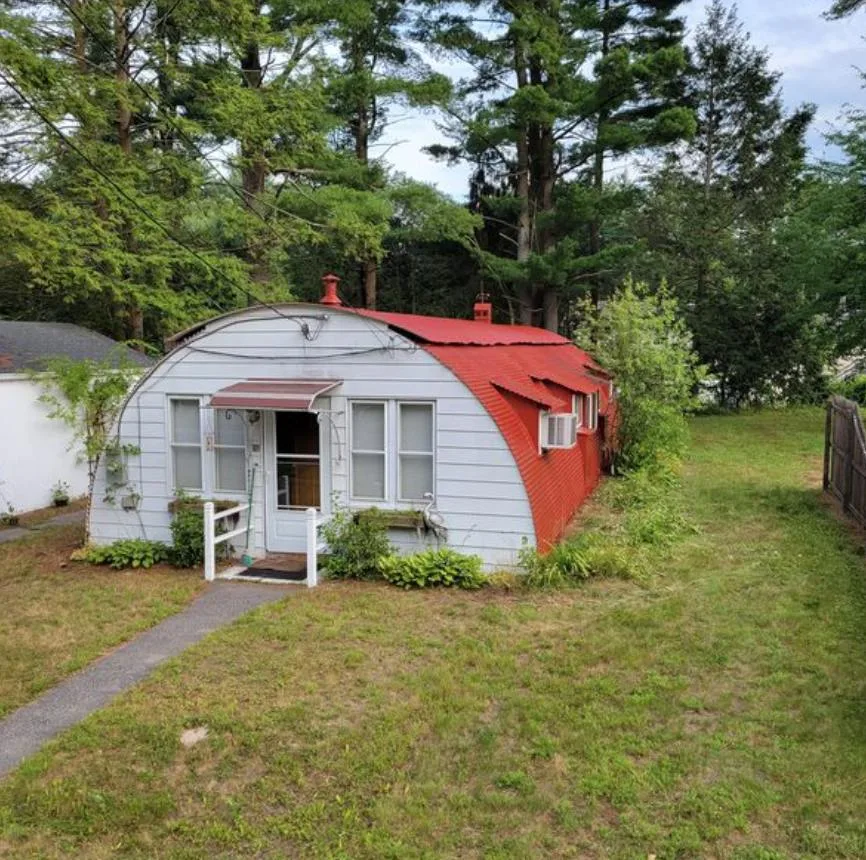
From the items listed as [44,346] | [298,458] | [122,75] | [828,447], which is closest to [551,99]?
[122,75]

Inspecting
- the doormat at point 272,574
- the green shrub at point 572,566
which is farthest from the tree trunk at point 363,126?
the green shrub at point 572,566

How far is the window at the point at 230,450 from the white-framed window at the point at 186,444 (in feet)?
0.90

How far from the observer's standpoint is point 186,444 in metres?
9.67

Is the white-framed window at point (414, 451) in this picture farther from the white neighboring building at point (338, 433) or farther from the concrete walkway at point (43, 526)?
the concrete walkway at point (43, 526)

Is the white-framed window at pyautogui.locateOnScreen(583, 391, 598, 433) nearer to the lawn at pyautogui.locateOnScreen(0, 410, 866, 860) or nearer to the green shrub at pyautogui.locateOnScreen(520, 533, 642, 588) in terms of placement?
the green shrub at pyautogui.locateOnScreen(520, 533, 642, 588)

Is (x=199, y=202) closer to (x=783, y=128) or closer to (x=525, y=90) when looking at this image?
(x=525, y=90)

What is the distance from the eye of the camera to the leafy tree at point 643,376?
45.7ft

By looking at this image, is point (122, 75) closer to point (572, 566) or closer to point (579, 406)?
point (579, 406)

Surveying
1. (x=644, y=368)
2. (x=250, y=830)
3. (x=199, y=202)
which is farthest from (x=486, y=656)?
(x=199, y=202)

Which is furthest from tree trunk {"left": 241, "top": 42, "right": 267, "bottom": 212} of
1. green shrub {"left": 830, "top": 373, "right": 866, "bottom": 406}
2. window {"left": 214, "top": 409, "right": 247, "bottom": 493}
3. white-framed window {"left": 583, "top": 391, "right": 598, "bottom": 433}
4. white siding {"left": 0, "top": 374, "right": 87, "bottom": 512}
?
green shrub {"left": 830, "top": 373, "right": 866, "bottom": 406}

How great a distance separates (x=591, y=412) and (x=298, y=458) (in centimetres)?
641

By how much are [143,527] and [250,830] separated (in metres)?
6.40

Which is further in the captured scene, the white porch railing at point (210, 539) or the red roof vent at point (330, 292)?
the red roof vent at point (330, 292)

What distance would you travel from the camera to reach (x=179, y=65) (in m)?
17.3
